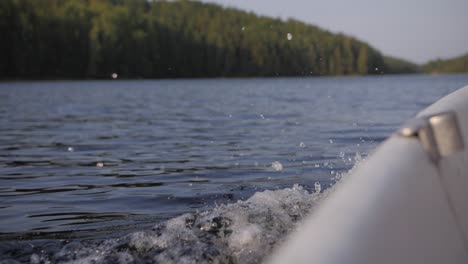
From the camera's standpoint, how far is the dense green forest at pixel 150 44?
2613 inches

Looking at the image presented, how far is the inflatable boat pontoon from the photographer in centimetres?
125

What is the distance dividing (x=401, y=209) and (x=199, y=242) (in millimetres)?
1995

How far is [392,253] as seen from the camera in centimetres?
139

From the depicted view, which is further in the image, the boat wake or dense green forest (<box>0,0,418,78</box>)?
dense green forest (<box>0,0,418,78</box>)

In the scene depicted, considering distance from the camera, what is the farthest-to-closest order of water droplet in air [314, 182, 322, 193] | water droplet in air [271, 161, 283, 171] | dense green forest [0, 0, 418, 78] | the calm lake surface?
dense green forest [0, 0, 418, 78]
water droplet in air [271, 161, 283, 171]
water droplet in air [314, 182, 322, 193]
the calm lake surface

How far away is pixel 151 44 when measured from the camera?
251 ft

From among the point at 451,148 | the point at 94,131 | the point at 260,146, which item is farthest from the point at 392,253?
the point at 94,131

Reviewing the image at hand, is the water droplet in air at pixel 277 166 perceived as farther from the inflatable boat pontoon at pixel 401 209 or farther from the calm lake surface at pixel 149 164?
the inflatable boat pontoon at pixel 401 209

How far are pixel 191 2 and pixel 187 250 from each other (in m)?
90.4

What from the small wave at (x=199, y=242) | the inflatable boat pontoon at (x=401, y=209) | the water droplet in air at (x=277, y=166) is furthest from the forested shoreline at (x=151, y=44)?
the inflatable boat pontoon at (x=401, y=209)

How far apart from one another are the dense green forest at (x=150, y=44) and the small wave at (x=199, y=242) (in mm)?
53172

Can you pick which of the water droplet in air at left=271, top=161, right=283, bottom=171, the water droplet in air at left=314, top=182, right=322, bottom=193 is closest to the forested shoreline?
the water droplet in air at left=271, top=161, right=283, bottom=171

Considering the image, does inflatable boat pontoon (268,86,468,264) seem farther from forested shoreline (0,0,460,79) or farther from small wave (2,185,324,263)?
forested shoreline (0,0,460,79)

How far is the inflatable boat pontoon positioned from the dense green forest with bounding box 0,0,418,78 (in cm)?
5507
